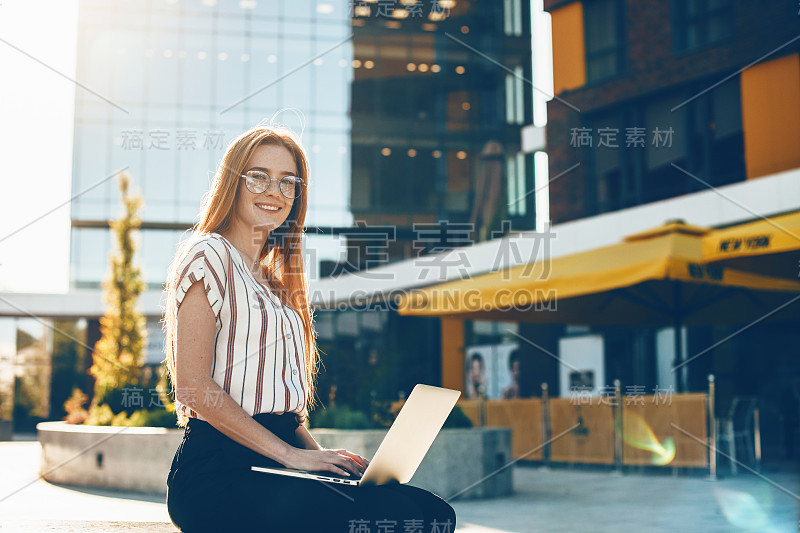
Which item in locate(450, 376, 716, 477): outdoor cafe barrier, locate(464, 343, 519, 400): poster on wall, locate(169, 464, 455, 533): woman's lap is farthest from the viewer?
locate(464, 343, 519, 400): poster on wall

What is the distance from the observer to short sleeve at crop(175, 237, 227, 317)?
2004mm

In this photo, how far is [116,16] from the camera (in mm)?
28953

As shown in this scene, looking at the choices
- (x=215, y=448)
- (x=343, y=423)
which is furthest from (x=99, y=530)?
(x=343, y=423)

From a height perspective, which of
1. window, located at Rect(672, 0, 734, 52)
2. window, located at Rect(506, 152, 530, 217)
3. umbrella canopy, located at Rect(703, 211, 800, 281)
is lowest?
umbrella canopy, located at Rect(703, 211, 800, 281)

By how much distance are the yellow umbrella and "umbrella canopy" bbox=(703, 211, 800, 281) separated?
167 mm

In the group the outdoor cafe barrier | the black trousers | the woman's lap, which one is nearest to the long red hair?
the black trousers

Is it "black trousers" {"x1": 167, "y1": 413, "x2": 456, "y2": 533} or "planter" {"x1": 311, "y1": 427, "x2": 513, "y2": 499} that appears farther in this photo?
"planter" {"x1": 311, "y1": 427, "x2": 513, "y2": 499}

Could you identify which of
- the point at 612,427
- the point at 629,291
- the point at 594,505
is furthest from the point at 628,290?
the point at 594,505

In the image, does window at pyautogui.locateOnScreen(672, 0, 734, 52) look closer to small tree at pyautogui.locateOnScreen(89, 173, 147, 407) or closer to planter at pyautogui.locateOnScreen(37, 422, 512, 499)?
planter at pyautogui.locateOnScreen(37, 422, 512, 499)

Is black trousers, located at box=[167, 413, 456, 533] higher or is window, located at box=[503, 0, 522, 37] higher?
window, located at box=[503, 0, 522, 37]

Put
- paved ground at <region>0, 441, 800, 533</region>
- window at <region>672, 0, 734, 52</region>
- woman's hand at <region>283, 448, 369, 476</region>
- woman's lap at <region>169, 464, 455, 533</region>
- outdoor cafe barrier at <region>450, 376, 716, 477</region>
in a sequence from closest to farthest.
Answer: woman's lap at <region>169, 464, 455, 533</region>
woman's hand at <region>283, 448, 369, 476</region>
paved ground at <region>0, 441, 800, 533</region>
outdoor cafe barrier at <region>450, 376, 716, 477</region>
window at <region>672, 0, 734, 52</region>

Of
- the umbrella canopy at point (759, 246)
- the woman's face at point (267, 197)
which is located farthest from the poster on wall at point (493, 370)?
the woman's face at point (267, 197)

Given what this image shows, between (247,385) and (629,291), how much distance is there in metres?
8.88

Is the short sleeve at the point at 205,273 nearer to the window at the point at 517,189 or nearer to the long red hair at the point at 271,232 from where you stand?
the long red hair at the point at 271,232
